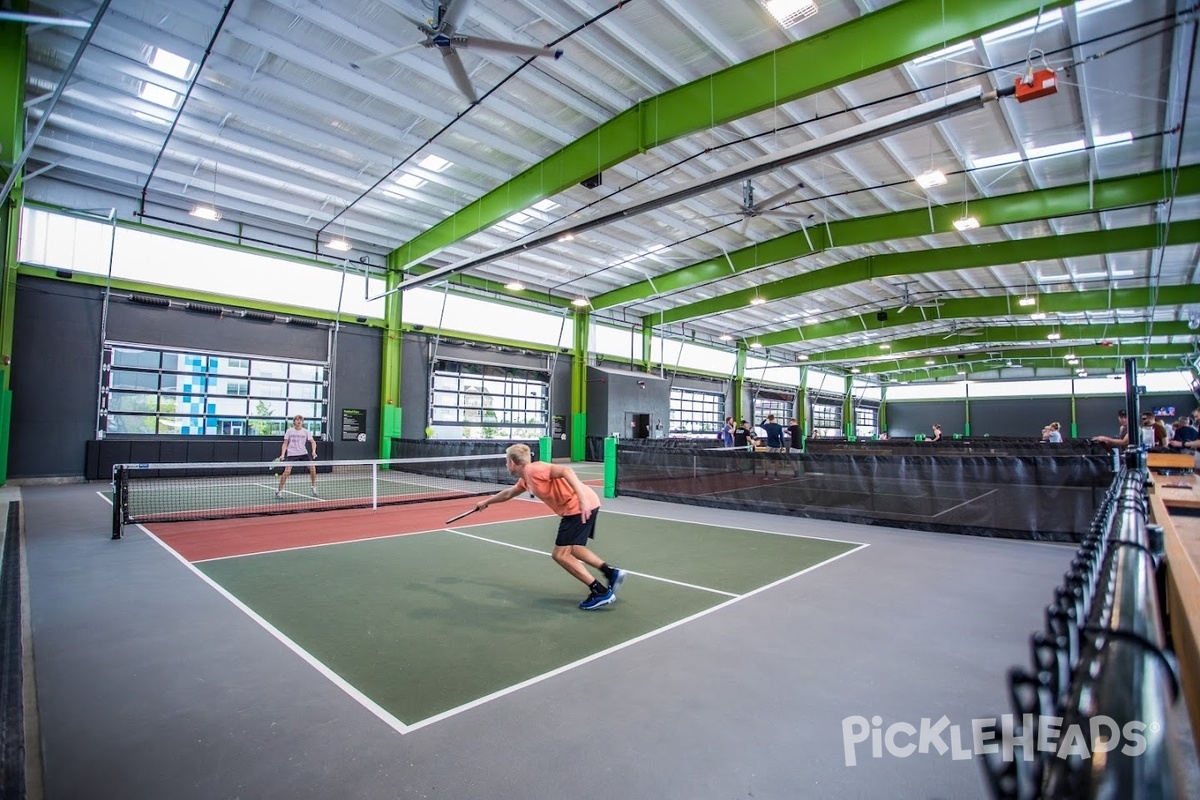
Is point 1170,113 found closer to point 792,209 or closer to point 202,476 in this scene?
point 792,209

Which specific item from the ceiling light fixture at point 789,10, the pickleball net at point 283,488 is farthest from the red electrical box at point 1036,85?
the pickleball net at point 283,488

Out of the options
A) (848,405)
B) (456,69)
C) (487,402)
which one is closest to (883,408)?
(848,405)

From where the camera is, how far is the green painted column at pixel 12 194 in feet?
25.6

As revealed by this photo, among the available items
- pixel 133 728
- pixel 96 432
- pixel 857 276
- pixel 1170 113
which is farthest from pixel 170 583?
pixel 857 276

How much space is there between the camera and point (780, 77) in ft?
27.9

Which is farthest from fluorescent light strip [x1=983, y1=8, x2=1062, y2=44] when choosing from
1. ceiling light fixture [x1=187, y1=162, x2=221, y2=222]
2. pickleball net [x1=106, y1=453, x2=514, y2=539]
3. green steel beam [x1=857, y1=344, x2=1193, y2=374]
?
green steel beam [x1=857, y1=344, x2=1193, y2=374]

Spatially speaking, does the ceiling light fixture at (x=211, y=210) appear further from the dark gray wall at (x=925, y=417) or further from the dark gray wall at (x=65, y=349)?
the dark gray wall at (x=925, y=417)

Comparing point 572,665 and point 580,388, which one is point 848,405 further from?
point 572,665

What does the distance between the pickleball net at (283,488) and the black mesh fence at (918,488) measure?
5143mm

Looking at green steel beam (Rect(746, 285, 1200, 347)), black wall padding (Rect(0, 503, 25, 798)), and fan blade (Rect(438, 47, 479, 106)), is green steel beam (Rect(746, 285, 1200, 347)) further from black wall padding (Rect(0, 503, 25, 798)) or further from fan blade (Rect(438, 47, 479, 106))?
black wall padding (Rect(0, 503, 25, 798))

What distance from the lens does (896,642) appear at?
3.86 meters

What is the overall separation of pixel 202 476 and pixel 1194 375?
149 ft

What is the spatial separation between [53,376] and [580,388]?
50.9 ft

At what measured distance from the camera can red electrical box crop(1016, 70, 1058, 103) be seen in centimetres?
611
